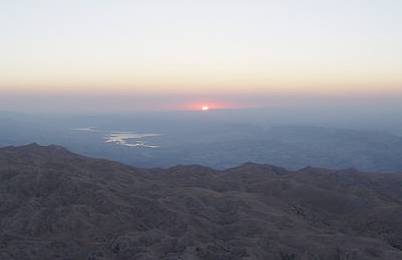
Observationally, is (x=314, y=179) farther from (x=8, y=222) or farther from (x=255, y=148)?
(x=255, y=148)

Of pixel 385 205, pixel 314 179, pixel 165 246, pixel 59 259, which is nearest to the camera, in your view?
pixel 59 259

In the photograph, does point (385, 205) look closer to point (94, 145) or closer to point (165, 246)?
point (165, 246)

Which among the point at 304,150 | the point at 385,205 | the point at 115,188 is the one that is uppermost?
the point at 115,188

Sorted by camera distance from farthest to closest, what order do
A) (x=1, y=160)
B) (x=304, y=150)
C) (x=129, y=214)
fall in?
1. (x=304, y=150)
2. (x=1, y=160)
3. (x=129, y=214)

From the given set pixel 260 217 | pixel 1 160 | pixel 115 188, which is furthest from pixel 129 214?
pixel 1 160

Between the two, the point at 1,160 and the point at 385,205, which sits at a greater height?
the point at 1,160

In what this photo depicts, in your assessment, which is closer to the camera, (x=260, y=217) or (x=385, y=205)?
(x=260, y=217)
